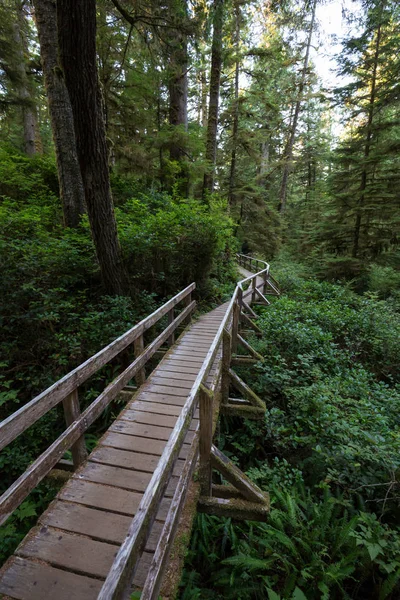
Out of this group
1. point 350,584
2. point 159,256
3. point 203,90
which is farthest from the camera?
point 203,90

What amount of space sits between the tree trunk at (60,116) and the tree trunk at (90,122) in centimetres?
277

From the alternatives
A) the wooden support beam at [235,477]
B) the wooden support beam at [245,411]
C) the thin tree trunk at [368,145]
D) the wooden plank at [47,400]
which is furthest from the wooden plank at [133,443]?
the thin tree trunk at [368,145]

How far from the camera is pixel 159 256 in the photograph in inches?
276

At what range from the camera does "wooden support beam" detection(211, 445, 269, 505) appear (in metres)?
2.84

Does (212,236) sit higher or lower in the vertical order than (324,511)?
higher

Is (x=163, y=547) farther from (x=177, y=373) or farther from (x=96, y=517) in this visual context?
(x=177, y=373)

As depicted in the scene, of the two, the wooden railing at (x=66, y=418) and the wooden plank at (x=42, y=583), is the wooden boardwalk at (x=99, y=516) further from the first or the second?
the wooden railing at (x=66, y=418)

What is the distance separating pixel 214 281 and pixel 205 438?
7.42 metres

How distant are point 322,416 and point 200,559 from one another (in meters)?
2.55

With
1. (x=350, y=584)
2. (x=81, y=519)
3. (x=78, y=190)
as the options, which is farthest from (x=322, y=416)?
(x=78, y=190)

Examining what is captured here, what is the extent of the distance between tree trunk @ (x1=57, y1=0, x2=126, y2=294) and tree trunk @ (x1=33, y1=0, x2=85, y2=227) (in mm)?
2773

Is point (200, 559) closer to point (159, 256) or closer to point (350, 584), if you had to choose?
point (350, 584)

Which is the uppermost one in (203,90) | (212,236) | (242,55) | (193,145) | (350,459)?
(203,90)

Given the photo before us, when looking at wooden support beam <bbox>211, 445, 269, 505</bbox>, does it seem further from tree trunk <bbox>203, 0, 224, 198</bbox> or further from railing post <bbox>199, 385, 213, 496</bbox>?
tree trunk <bbox>203, 0, 224, 198</bbox>
